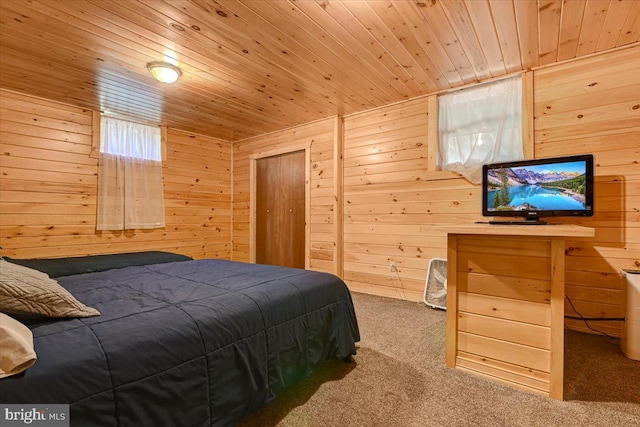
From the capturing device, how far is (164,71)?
8.60ft

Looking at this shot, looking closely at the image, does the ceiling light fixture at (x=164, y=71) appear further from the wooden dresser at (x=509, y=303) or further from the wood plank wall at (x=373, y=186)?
the wooden dresser at (x=509, y=303)

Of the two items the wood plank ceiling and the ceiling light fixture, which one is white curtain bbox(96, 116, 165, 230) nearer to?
the wood plank ceiling

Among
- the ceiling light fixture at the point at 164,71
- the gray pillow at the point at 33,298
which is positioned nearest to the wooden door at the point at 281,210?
the ceiling light fixture at the point at 164,71

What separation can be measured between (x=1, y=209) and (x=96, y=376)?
11.2ft

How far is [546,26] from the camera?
6.95ft

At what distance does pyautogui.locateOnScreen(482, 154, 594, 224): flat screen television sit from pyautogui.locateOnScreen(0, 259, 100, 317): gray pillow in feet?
7.95

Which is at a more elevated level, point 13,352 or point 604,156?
point 604,156

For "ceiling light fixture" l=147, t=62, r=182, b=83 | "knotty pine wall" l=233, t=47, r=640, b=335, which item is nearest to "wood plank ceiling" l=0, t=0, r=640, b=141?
"ceiling light fixture" l=147, t=62, r=182, b=83

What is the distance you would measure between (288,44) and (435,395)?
2.53 m

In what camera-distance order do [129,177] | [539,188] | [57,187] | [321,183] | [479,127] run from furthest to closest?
[321,183], [129,177], [57,187], [479,127], [539,188]

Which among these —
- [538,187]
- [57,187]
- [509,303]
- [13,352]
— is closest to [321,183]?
[538,187]

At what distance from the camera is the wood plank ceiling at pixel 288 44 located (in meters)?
1.94

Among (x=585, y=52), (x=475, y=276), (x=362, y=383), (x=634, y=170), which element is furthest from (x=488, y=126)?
(x=362, y=383)

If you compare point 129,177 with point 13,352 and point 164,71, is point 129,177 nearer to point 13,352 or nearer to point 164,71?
point 164,71
